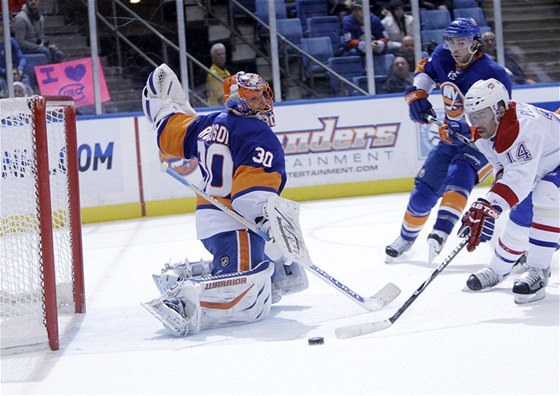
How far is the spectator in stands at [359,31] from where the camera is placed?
724cm

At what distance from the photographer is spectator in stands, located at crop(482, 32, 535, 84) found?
24.2 ft

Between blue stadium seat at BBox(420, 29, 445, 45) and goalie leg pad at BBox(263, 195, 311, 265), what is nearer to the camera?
goalie leg pad at BBox(263, 195, 311, 265)

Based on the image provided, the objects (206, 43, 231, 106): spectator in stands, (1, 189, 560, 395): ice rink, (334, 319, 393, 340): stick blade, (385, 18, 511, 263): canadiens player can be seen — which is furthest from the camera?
(206, 43, 231, 106): spectator in stands

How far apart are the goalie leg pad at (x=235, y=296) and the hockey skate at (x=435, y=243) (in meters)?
1.18

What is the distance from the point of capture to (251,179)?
3223 mm

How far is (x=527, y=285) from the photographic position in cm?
339

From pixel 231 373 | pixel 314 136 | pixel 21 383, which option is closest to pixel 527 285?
pixel 231 373

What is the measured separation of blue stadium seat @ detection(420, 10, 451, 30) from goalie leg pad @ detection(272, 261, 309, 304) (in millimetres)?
4125

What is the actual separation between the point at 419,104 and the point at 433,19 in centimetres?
302

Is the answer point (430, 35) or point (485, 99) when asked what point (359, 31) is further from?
point (485, 99)

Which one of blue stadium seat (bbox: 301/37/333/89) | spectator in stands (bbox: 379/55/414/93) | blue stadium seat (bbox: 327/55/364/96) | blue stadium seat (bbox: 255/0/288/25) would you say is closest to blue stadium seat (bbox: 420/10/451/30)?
spectator in stands (bbox: 379/55/414/93)

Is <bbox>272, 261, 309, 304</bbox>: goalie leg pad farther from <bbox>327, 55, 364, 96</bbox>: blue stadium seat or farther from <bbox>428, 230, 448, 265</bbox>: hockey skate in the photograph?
<bbox>327, 55, 364, 96</bbox>: blue stadium seat

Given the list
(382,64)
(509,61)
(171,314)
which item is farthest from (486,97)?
(509,61)

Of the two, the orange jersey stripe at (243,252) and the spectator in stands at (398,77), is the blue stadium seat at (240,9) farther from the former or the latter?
the orange jersey stripe at (243,252)
